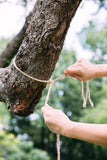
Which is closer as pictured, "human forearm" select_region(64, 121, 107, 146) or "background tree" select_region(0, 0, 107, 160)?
"human forearm" select_region(64, 121, 107, 146)

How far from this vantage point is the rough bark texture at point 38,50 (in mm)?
625

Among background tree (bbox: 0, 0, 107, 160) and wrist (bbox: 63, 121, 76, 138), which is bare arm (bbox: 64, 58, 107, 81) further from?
background tree (bbox: 0, 0, 107, 160)

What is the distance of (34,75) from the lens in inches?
27.2

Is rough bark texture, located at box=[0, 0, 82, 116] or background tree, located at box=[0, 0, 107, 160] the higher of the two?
rough bark texture, located at box=[0, 0, 82, 116]

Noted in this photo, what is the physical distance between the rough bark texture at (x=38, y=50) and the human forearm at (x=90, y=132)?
0.88 feet

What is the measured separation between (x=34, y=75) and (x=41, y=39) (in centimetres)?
14

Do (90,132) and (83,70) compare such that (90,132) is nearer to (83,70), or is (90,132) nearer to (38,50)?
(83,70)

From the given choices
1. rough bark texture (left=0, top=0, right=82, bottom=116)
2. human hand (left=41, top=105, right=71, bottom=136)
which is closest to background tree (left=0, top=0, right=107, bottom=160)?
rough bark texture (left=0, top=0, right=82, bottom=116)

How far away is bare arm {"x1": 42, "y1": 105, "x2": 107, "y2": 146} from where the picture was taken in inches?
18.7

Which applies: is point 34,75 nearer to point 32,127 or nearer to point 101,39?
point 32,127

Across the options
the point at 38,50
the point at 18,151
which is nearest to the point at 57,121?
the point at 38,50

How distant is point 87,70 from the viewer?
52 centimetres

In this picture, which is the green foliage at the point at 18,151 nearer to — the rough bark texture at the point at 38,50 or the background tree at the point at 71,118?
the background tree at the point at 71,118

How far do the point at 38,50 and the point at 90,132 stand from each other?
0.33 m
